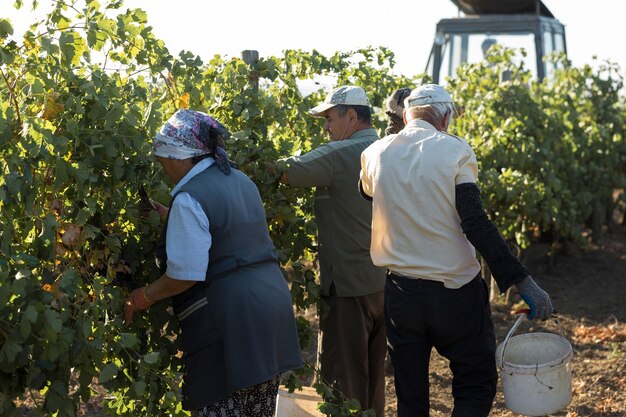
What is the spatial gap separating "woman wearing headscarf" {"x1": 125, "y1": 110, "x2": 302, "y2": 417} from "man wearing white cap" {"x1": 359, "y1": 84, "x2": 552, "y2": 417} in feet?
2.07

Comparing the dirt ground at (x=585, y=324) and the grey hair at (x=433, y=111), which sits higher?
the grey hair at (x=433, y=111)

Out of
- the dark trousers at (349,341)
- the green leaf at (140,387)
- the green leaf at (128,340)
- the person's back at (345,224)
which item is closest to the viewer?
the green leaf at (128,340)

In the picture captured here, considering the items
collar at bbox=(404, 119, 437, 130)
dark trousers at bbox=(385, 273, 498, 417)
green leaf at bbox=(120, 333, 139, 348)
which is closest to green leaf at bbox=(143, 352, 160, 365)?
green leaf at bbox=(120, 333, 139, 348)

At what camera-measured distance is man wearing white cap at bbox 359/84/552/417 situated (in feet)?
12.5

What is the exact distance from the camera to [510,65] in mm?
8594

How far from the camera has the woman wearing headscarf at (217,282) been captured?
3.28 m

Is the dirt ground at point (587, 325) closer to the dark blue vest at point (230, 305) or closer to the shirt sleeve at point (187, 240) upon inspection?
the dark blue vest at point (230, 305)

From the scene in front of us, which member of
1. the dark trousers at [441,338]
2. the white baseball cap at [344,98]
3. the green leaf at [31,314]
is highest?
the white baseball cap at [344,98]

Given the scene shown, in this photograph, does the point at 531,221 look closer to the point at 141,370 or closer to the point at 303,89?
the point at 303,89

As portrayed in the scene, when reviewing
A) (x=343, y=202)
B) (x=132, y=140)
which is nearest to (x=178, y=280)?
(x=132, y=140)

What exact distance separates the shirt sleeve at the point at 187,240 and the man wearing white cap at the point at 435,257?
0.90 m

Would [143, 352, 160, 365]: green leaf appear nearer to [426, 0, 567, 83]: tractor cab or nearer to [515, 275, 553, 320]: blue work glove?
[515, 275, 553, 320]: blue work glove

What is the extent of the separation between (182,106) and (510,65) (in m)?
5.02

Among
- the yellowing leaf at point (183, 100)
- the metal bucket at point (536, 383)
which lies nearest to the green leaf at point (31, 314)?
the yellowing leaf at point (183, 100)
